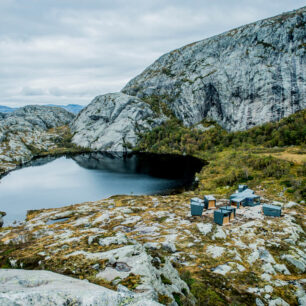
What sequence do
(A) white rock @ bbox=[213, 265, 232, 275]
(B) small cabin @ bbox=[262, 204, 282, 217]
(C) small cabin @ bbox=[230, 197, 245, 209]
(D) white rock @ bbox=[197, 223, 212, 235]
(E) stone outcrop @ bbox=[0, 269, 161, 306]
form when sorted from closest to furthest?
(E) stone outcrop @ bbox=[0, 269, 161, 306]
(A) white rock @ bbox=[213, 265, 232, 275]
(D) white rock @ bbox=[197, 223, 212, 235]
(B) small cabin @ bbox=[262, 204, 282, 217]
(C) small cabin @ bbox=[230, 197, 245, 209]

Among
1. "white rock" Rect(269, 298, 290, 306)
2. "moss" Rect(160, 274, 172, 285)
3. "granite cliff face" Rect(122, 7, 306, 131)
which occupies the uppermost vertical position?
"granite cliff face" Rect(122, 7, 306, 131)

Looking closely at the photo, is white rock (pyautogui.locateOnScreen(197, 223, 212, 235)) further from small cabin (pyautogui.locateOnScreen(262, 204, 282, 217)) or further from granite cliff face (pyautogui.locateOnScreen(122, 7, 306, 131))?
granite cliff face (pyautogui.locateOnScreen(122, 7, 306, 131))

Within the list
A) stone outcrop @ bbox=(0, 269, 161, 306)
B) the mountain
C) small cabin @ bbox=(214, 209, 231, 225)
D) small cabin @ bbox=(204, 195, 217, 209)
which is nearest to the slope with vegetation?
the mountain

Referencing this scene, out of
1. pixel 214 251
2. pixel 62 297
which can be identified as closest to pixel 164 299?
pixel 62 297

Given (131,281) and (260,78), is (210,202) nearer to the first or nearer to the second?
(131,281)

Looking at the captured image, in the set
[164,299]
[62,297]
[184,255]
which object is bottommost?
[184,255]

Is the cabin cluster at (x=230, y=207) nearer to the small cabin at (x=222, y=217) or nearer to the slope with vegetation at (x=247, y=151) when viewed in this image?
the small cabin at (x=222, y=217)

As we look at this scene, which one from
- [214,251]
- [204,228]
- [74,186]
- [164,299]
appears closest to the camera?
[164,299]

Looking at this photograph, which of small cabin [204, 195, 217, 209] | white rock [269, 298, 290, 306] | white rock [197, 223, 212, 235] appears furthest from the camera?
small cabin [204, 195, 217, 209]

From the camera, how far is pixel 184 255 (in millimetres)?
19516

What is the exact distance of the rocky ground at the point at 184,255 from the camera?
36.8 ft

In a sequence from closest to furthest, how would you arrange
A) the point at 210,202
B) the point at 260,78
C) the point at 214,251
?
the point at 214,251 < the point at 210,202 < the point at 260,78

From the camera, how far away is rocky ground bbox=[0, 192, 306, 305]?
11203mm

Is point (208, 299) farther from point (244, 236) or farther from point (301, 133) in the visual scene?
point (301, 133)
